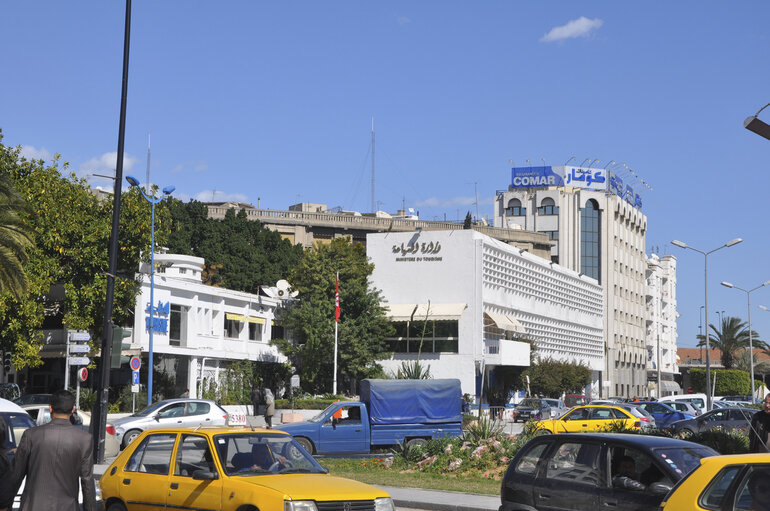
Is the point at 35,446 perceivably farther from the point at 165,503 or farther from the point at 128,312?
the point at 128,312

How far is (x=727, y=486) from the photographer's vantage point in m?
6.93

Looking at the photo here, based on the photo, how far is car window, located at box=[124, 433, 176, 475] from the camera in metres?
11.2

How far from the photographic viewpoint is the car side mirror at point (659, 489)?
967cm

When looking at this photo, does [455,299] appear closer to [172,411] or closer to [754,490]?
[172,411]

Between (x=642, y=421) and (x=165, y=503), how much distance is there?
25377mm

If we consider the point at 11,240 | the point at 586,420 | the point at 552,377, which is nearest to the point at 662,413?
the point at 586,420

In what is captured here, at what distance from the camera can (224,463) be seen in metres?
10.7

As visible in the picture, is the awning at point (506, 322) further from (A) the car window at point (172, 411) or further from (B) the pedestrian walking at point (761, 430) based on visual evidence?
(B) the pedestrian walking at point (761, 430)

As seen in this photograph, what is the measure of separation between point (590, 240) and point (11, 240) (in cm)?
8648

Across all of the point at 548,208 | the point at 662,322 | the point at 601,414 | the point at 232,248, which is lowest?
the point at 601,414

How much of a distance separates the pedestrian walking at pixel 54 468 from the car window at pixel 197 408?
21.5 m

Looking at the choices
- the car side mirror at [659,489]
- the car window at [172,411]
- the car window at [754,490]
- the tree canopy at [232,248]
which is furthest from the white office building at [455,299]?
the car window at [754,490]

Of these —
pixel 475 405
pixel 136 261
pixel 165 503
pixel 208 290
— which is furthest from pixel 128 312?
pixel 165 503

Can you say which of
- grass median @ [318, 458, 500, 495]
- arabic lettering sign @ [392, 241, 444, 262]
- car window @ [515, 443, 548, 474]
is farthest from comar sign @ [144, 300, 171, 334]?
car window @ [515, 443, 548, 474]
